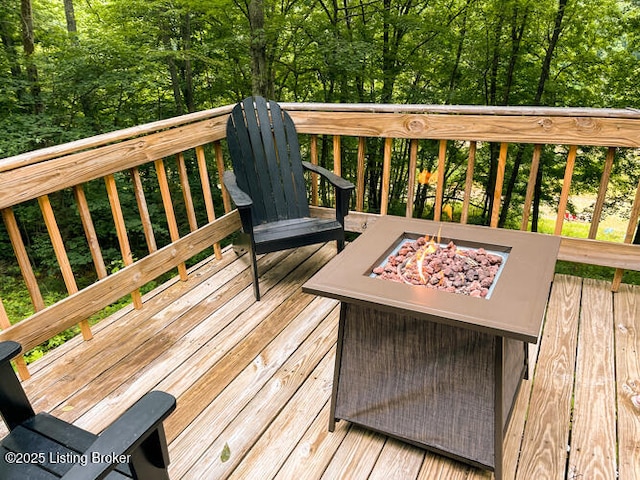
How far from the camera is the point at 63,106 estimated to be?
5137 millimetres

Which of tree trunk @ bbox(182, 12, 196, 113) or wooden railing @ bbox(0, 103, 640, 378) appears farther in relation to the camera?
tree trunk @ bbox(182, 12, 196, 113)

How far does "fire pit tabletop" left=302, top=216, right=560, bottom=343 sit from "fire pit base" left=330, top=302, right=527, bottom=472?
0.09 m

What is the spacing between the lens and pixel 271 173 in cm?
280

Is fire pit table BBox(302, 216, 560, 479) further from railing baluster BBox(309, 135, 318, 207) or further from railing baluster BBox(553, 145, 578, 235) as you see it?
railing baluster BBox(309, 135, 318, 207)

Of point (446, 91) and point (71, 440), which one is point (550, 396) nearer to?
point (71, 440)

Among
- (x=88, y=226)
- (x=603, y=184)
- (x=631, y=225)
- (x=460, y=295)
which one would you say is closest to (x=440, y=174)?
(x=603, y=184)

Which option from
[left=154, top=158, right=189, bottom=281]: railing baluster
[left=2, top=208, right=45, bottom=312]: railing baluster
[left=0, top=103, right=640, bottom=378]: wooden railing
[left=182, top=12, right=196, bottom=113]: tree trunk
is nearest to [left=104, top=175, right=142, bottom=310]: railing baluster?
[left=0, top=103, right=640, bottom=378]: wooden railing

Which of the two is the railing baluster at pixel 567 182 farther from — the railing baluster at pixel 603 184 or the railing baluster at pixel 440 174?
the railing baluster at pixel 440 174

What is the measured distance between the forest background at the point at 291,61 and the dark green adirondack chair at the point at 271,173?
1.91m

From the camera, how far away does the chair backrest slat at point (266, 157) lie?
9.02ft

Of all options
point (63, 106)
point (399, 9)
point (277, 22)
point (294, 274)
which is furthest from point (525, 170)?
point (63, 106)

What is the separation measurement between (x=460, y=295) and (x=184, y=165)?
1.88 meters

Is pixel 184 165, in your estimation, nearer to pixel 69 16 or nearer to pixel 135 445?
pixel 135 445

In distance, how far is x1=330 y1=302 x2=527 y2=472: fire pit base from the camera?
1.33 m
